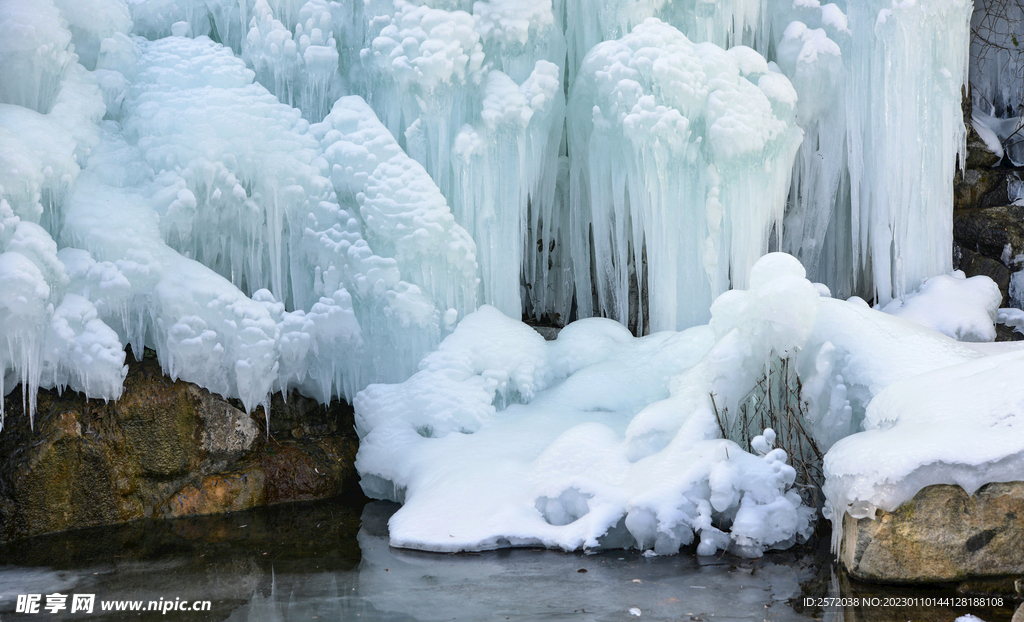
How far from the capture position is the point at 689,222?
8078 mm

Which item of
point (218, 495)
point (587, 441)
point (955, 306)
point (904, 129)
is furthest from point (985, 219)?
point (218, 495)

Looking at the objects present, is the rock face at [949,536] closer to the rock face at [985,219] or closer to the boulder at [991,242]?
the rock face at [985,219]

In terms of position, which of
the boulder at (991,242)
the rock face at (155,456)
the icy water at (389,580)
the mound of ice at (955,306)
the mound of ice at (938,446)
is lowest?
the icy water at (389,580)

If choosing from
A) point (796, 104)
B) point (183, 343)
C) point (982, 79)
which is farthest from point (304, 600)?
point (982, 79)

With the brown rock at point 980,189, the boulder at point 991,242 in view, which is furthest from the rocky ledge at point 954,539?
the brown rock at point 980,189

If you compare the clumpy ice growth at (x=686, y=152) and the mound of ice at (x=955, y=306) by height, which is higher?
the clumpy ice growth at (x=686, y=152)

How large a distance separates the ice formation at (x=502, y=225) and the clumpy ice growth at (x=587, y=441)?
3 cm

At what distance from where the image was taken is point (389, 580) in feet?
16.7

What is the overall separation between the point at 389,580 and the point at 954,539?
119 inches

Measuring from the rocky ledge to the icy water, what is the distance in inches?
5.2

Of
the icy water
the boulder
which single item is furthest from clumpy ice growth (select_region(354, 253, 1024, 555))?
the boulder

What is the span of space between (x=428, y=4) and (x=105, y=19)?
2640 millimetres

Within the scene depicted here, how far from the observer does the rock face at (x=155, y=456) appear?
6488mm

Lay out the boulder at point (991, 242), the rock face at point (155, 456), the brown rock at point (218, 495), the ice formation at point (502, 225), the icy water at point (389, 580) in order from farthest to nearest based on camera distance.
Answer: the boulder at point (991, 242)
the brown rock at point (218, 495)
the rock face at point (155, 456)
the ice formation at point (502, 225)
the icy water at point (389, 580)
